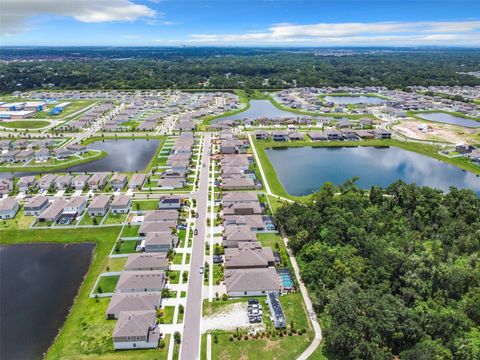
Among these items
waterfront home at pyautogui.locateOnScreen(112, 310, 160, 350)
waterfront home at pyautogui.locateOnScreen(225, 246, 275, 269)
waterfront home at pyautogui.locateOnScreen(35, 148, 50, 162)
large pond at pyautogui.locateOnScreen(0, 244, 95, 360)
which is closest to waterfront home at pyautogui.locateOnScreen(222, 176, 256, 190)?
waterfront home at pyautogui.locateOnScreen(225, 246, 275, 269)

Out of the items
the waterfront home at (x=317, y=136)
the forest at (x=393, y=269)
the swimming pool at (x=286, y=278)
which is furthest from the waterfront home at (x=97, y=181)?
the waterfront home at (x=317, y=136)

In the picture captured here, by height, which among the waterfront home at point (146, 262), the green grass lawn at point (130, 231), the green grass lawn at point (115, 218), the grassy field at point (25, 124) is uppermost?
the grassy field at point (25, 124)

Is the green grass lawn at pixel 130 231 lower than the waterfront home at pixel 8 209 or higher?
lower

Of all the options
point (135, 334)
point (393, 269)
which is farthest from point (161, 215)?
point (393, 269)

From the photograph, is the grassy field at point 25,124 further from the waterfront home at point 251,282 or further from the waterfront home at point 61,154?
the waterfront home at point 251,282

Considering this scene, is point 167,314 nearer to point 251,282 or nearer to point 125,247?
point 251,282

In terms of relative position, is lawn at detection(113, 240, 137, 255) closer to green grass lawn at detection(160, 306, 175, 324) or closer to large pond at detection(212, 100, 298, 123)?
green grass lawn at detection(160, 306, 175, 324)
